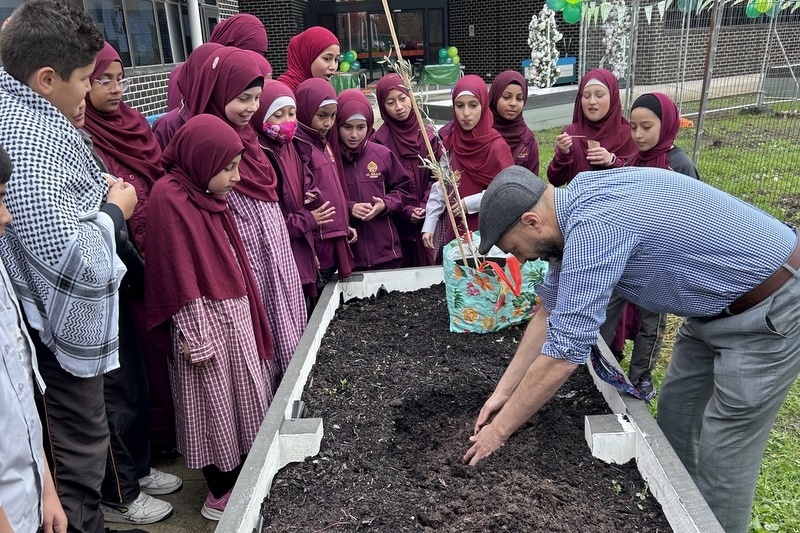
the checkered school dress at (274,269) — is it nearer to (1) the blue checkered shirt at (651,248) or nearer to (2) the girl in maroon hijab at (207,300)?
(2) the girl in maroon hijab at (207,300)

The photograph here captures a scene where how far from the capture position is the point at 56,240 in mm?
1662

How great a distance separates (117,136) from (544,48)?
11742 millimetres

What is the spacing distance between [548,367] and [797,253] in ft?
2.77

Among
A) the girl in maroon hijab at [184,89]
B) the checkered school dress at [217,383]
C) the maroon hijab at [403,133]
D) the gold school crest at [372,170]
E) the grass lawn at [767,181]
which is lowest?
the grass lawn at [767,181]

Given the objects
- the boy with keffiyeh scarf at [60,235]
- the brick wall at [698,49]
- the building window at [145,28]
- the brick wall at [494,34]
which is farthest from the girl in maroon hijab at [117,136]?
the brick wall at [494,34]

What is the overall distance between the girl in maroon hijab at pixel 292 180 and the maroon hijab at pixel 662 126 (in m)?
1.57

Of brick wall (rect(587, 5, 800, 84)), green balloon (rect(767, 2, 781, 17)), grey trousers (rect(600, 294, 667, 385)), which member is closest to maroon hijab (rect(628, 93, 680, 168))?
grey trousers (rect(600, 294, 667, 385))

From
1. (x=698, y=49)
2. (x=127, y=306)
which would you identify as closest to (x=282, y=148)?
(x=127, y=306)

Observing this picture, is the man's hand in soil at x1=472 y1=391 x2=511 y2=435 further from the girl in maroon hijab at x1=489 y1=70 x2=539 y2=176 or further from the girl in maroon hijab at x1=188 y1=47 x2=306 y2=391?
the girl in maroon hijab at x1=489 y1=70 x2=539 y2=176

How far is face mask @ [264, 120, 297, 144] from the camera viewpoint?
294 cm

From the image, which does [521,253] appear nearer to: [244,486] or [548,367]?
[548,367]

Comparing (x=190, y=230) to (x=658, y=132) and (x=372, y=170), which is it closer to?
(x=372, y=170)

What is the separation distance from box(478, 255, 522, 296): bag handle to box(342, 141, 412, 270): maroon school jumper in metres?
1.02

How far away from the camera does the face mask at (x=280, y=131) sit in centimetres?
294
